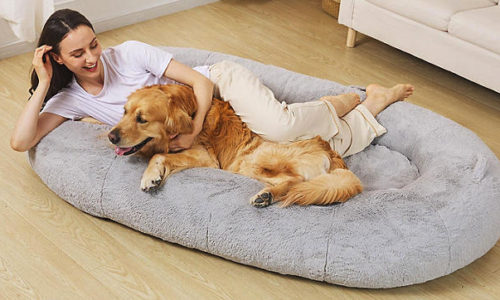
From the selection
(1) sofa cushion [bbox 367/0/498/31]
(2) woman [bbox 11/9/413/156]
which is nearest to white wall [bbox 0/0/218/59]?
(2) woman [bbox 11/9/413/156]

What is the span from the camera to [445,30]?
3254mm

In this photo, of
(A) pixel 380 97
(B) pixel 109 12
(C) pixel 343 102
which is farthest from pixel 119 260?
(B) pixel 109 12

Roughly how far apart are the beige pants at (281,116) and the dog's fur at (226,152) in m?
0.04

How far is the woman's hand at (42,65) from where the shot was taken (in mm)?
2240

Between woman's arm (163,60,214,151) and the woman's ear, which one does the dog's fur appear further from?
the woman's ear

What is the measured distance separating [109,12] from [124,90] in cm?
175

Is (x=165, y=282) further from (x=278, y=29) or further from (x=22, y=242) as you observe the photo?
(x=278, y=29)

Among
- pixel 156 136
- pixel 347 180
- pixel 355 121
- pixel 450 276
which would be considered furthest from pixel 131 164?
pixel 450 276

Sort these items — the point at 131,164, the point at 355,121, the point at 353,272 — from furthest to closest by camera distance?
1. the point at 355,121
2. the point at 131,164
3. the point at 353,272

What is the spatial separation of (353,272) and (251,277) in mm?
349

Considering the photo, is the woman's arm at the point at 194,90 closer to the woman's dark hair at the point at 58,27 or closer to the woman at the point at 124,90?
the woman at the point at 124,90

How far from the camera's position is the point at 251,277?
2055 millimetres

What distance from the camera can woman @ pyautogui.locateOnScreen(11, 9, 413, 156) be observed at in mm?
2244

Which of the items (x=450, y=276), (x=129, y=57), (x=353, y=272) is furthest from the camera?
(x=129, y=57)
